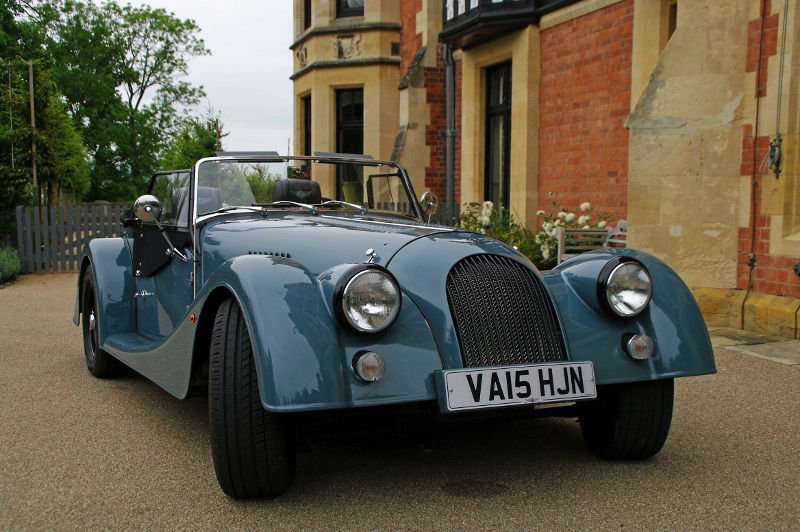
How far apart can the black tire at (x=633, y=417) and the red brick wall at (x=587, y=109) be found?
713 cm

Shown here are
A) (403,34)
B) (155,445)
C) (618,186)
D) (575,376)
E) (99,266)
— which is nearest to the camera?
(575,376)

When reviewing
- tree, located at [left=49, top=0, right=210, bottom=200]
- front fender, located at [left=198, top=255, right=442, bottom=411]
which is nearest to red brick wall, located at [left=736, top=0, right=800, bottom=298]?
front fender, located at [left=198, top=255, right=442, bottom=411]

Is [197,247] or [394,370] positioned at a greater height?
[197,247]

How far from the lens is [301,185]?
16.2ft

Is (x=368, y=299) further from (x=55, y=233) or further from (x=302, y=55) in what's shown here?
(x=302, y=55)

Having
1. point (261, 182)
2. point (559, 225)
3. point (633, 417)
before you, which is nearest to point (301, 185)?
point (261, 182)

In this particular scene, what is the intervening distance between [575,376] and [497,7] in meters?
10.4

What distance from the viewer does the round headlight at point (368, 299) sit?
10.1ft

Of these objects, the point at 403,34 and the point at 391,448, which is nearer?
the point at 391,448

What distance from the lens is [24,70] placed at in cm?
1783

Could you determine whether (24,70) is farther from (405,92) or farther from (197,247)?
(197,247)

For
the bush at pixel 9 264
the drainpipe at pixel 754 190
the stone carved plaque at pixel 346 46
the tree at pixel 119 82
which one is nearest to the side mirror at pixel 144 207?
the drainpipe at pixel 754 190

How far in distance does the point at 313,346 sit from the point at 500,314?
83 cm

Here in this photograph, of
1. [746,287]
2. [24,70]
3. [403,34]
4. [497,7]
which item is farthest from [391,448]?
[24,70]
